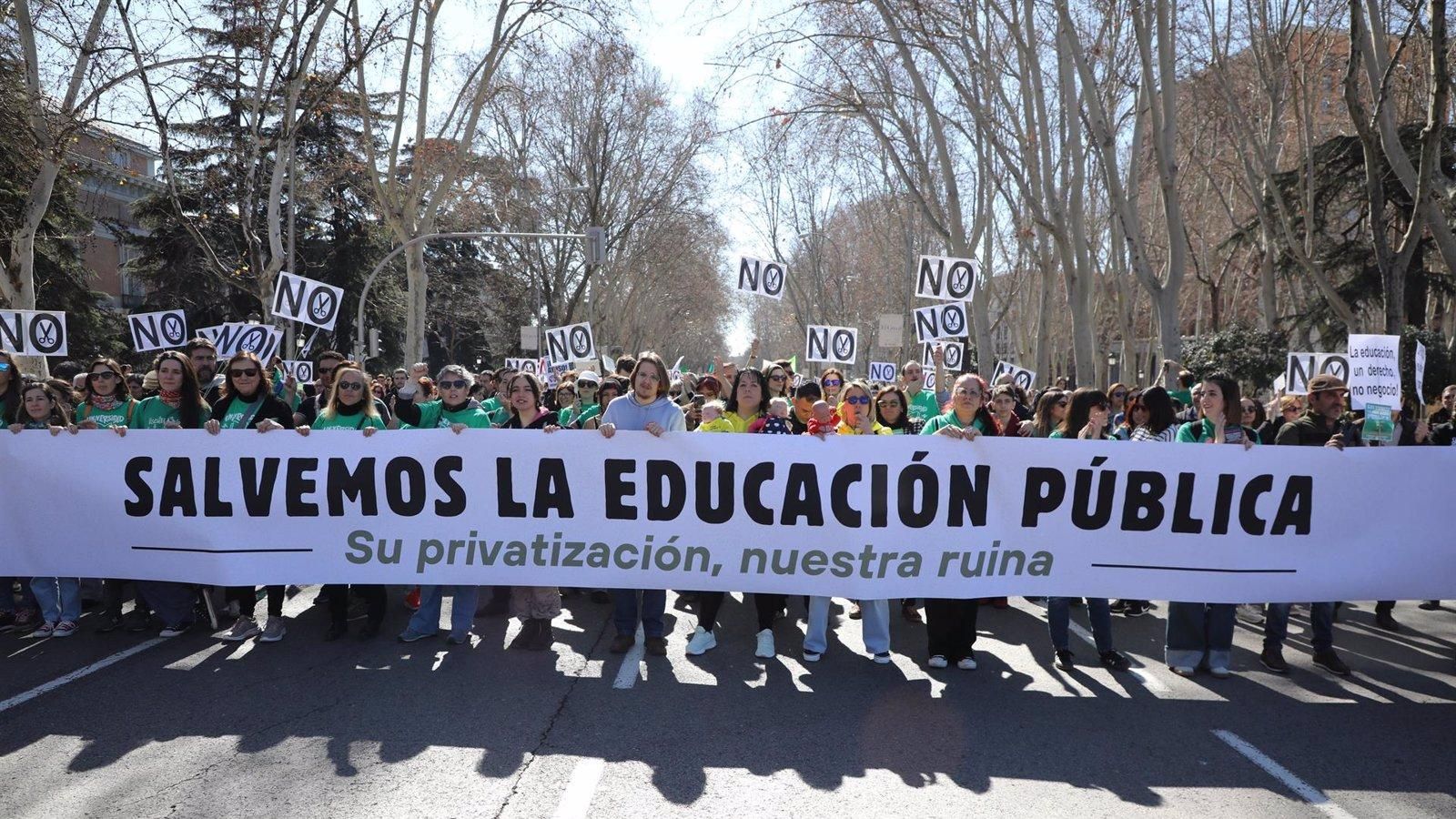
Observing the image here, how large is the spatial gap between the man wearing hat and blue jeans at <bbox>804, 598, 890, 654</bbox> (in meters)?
2.23

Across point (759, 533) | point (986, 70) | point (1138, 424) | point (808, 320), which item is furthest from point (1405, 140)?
point (808, 320)

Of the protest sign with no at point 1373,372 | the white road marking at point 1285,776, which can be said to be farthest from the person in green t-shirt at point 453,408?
the protest sign with no at point 1373,372

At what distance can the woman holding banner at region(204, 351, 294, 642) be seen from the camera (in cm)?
651

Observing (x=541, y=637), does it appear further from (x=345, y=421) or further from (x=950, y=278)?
(x=950, y=278)

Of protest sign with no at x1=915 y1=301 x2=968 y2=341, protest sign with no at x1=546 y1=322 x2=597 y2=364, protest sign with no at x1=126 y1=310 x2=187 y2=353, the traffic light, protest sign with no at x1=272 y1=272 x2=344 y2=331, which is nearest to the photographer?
protest sign with no at x1=126 y1=310 x2=187 y2=353

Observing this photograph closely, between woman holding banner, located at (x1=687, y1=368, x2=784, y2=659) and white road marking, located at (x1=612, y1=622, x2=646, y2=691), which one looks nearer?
white road marking, located at (x1=612, y1=622, x2=646, y2=691)

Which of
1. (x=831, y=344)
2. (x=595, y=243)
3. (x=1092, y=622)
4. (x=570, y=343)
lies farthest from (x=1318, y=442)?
(x=595, y=243)

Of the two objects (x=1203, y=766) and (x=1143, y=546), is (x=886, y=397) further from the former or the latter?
(x=1203, y=766)

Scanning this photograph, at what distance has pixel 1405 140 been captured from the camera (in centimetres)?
1916

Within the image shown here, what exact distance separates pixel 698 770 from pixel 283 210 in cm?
3621

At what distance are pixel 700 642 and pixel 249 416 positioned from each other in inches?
124

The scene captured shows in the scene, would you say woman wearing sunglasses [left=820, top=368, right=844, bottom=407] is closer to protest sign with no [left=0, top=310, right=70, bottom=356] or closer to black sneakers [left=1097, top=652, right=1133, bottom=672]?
black sneakers [left=1097, top=652, right=1133, bottom=672]

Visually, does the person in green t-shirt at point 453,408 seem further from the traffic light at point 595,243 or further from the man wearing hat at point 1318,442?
the traffic light at point 595,243

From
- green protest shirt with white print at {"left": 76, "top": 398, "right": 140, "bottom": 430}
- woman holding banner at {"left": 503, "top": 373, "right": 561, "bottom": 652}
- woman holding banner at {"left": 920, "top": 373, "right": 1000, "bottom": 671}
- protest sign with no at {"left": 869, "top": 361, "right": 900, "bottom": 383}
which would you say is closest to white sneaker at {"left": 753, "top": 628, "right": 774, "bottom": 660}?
woman holding banner at {"left": 920, "top": 373, "right": 1000, "bottom": 671}
